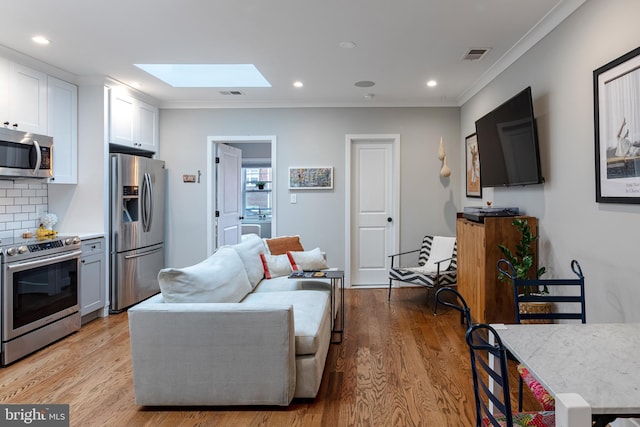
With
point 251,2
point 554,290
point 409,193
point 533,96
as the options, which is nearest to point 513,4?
point 533,96

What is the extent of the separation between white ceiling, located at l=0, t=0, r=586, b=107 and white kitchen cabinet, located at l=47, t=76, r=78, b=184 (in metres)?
0.22

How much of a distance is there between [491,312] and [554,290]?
48 cm

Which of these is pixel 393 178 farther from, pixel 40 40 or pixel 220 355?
pixel 40 40

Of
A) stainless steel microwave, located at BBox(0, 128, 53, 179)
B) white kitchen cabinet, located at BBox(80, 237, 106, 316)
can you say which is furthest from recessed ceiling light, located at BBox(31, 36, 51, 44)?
white kitchen cabinet, located at BBox(80, 237, 106, 316)

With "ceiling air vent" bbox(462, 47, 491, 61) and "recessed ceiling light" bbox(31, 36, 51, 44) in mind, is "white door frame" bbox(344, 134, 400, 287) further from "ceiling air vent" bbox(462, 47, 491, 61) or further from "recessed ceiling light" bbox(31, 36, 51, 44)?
"recessed ceiling light" bbox(31, 36, 51, 44)

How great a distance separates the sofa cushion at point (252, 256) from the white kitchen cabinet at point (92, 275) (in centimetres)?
150

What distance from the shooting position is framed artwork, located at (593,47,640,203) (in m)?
2.02

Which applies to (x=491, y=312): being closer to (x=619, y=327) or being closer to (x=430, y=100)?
(x=619, y=327)

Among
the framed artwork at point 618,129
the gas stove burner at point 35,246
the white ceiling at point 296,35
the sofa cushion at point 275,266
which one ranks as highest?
the white ceiling at point 296,35

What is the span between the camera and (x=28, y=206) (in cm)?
380

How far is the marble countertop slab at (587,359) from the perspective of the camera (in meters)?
1.01

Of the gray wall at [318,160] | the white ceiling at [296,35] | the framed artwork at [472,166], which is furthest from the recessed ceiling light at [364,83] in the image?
the framed artwork at [472,166]

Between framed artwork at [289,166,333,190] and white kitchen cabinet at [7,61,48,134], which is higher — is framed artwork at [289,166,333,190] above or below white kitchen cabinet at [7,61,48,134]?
below

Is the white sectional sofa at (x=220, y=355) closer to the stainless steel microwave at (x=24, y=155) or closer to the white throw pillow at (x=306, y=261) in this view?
the white throw pillow at (x=306, y=261)
